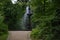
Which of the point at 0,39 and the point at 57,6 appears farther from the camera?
the point at 0,39

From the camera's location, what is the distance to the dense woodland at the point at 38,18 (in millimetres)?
9734

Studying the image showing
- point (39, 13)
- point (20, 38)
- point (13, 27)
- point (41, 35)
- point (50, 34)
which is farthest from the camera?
point (13, 27)

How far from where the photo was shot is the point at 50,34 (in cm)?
953

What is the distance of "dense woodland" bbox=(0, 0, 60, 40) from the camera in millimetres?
9734

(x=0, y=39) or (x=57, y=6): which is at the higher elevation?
(x=57, y=6)

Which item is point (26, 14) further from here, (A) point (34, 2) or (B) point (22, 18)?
(A) point (34, 2)

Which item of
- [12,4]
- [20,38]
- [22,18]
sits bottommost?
[20,38]

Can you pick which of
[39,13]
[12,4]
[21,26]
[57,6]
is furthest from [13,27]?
[57,6]

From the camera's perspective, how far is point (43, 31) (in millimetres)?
10586

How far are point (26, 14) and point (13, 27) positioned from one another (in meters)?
2.47

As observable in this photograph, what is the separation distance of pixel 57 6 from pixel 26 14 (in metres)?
10.2

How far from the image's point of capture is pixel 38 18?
13469 millimetres

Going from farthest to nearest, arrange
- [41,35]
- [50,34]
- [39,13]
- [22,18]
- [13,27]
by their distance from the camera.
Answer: [22,18], [13,27], [39,13], [41,35], [50,34]

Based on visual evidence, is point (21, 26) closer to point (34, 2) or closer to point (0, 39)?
point (34, 2)
